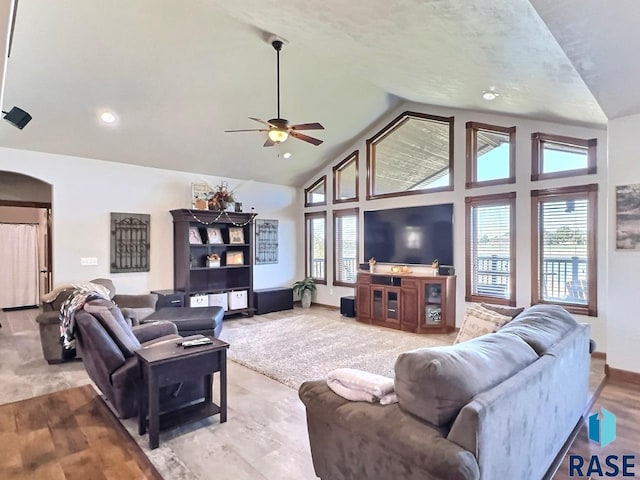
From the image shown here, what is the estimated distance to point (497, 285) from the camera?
17.9 feet

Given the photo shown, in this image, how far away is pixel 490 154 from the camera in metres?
5.57

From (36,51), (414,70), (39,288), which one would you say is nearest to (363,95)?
(414,70)

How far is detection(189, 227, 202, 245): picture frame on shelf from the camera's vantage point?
20.9ft

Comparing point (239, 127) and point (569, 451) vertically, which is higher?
point (239, 127)

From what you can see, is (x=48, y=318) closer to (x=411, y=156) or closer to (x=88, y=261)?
(x=88, y=261)

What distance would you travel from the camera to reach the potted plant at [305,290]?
7.90 meters

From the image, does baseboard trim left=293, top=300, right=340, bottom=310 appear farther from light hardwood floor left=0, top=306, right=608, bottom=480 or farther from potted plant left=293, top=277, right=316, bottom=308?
light hardwood floor left=0, top=306, right=608, bottom=480

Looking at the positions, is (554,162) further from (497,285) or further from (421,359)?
(421,359)

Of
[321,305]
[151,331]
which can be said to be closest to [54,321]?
[151,331]

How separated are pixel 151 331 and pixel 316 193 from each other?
209 inches

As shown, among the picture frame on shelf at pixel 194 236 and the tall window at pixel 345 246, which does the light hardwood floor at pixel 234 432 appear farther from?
the tall window at pixel 345 246

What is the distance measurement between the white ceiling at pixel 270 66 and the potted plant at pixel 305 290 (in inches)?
118

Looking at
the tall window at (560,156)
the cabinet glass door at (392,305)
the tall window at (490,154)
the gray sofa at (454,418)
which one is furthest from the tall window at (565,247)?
the gray sofa at (454,418)

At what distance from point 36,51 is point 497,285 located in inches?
252
